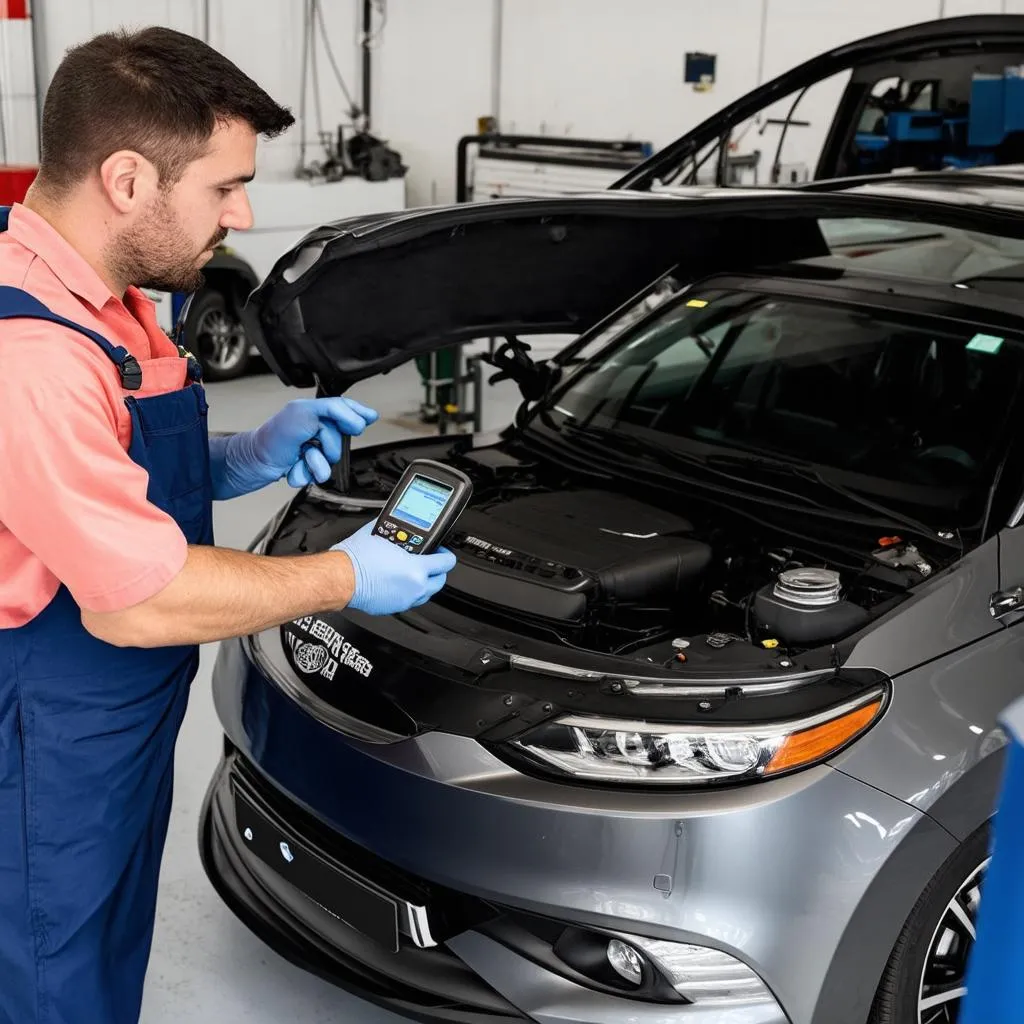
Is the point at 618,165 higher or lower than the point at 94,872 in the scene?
higher

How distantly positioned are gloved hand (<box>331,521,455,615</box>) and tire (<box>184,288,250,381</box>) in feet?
17.4

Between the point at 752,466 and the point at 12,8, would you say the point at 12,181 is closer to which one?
the point at 12,8

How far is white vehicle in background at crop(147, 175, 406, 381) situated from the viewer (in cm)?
690

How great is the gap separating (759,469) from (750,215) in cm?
50

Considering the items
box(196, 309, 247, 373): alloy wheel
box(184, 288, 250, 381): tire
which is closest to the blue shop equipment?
box(184, 288, 250, 381): tire

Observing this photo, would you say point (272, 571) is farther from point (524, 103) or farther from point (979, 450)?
point (524, 103)

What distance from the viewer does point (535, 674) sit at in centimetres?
206

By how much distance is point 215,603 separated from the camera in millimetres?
1594

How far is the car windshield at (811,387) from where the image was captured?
255 cm

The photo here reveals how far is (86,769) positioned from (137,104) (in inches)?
32.8

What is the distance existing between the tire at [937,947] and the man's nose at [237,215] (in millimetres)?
1328

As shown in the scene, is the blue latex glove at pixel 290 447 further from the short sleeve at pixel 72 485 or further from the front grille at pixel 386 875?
the short sleeve at pixel 72 485

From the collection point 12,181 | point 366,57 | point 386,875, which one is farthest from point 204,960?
point 366,57

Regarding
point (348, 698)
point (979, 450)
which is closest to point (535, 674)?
point (348, 698)
